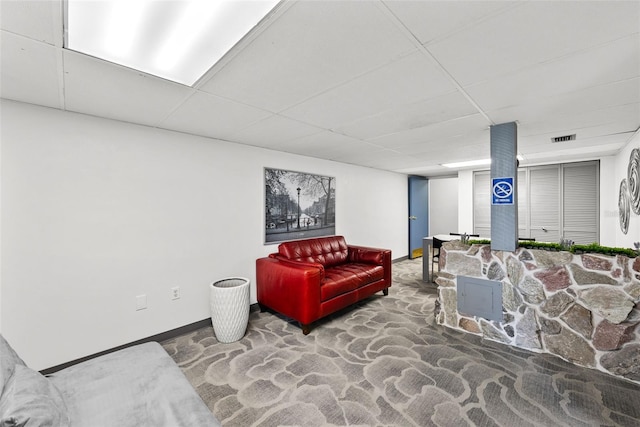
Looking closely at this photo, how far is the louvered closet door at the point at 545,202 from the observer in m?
5.20

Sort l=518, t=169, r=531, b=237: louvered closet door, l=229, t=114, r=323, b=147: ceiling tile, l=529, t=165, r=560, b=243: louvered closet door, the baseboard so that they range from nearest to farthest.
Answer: the baseboard → l=229, t=114, r=323, b=147: ceiling tile → l=529, t=165, r=560, b=243: louvered closet door → l=518, t=169, r=531, b=237: louvered closet door

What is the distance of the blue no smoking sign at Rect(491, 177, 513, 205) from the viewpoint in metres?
2.81

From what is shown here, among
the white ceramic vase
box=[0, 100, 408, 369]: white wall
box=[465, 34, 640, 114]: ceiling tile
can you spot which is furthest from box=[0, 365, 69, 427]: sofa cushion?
box=[465, 34, 640, 114]: ceiling tile

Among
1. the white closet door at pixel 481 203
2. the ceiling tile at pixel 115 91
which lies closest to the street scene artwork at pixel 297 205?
the ceiling tile at pixel 115 91

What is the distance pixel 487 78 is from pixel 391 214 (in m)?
4.67

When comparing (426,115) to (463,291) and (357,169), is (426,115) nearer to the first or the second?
(463,291)

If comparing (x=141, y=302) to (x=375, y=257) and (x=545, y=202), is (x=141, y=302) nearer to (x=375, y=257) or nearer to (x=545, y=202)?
(x=375, y=257)

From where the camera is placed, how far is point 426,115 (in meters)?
2.56

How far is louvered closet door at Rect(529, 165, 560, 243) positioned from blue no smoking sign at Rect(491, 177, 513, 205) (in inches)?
136

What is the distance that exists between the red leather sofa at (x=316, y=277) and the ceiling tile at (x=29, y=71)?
8.16 ft

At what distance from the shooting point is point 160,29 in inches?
52.4

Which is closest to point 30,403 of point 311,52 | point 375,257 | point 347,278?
point 311,52

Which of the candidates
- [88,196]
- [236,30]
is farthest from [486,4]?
[88,196]

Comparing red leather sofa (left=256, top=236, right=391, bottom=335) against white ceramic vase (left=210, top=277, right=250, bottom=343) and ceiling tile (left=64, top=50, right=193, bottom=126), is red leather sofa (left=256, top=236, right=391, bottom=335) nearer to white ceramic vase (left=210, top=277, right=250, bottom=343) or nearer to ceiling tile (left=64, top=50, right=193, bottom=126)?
white ceramic vase (left=210, top=277, right=250, bottom=343)
